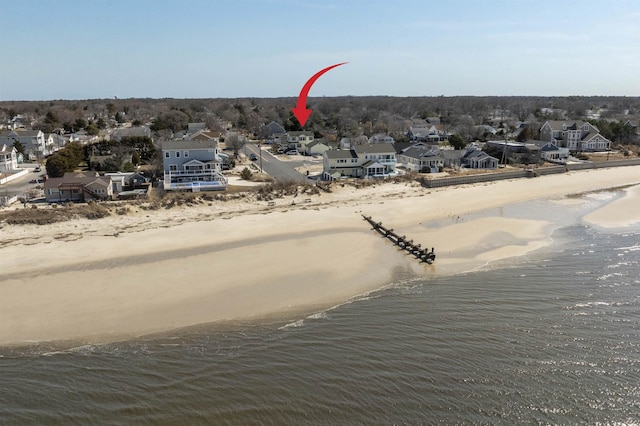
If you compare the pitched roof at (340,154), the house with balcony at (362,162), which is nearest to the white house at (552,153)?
the house with balcony at (362,162)

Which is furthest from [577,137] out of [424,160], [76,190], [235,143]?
Answer: [76,190]

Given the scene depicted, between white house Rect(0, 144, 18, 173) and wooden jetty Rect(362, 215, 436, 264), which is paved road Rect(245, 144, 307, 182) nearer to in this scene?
wooden jetty Rect(362, 215, 436, 264)

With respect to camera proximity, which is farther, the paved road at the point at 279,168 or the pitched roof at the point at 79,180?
the paved road at the point at 279,168

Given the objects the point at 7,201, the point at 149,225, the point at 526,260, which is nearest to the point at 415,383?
the point at 526,260

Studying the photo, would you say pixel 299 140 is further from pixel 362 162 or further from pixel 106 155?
pixel 106 155

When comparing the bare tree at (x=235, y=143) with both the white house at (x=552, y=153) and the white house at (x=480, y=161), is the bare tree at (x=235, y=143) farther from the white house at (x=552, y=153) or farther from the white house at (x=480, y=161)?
the white house at (x=552, y=153)

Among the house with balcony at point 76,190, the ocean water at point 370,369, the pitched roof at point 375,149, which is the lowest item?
the ocean water at point 370,369

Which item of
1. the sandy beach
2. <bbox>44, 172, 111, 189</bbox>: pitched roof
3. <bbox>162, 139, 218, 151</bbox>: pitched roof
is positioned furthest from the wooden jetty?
<bbox>44, 172, 111, 189</bbox>: pitched roof
